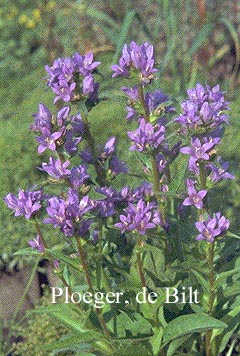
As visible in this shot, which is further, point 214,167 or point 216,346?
point 216,346

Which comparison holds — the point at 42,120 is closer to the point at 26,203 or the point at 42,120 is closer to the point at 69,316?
the point at 26,203

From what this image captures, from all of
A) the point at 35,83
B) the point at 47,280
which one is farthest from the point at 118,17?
the point at 47,280

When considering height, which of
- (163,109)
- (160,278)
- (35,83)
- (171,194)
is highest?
(35,83)

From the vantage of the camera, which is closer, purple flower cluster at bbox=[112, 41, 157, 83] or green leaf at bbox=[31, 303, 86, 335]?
purple flower cluster at bbox=[112, 41, 157, 83]

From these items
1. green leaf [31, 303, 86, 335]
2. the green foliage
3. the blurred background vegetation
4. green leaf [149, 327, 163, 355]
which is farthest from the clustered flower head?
the blurred background vegetation

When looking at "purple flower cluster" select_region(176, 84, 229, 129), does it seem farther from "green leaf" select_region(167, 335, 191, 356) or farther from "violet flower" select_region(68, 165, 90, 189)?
"green leaf" select_region(167, 335, 191, 356)

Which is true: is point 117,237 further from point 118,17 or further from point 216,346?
point 118,17

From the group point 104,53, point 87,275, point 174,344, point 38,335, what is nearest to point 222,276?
point 174,344
